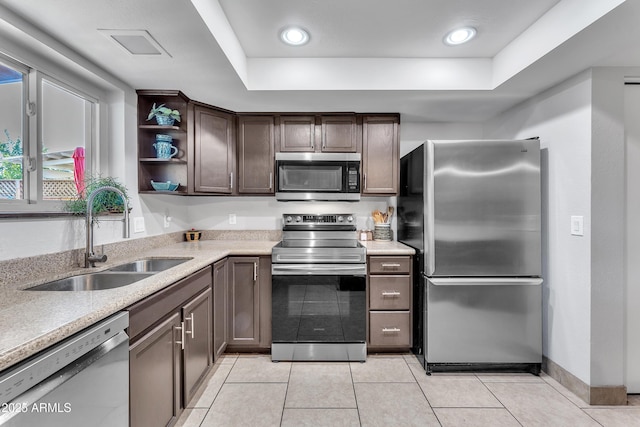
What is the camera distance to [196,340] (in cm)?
183

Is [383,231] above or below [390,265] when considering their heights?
above

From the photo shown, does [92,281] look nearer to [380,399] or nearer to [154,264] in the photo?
[154,264]

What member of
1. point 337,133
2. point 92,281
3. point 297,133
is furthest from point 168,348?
point 337,133

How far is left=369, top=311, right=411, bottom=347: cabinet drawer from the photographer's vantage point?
2.43m

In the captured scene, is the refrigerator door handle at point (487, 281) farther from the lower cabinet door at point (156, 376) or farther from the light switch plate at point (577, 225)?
the lower cabinet door at point (156, 376)

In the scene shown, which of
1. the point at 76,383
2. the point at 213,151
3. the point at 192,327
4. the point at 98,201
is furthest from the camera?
the point at 213,151

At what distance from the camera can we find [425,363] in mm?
2240

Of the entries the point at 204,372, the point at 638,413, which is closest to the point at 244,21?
the point at 204,372

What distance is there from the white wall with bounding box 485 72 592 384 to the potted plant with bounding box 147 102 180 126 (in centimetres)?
288

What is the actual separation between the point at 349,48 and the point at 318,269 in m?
1.67

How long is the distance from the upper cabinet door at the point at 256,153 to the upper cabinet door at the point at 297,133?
4.2 inches

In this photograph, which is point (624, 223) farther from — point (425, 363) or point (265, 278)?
point (265, 278)

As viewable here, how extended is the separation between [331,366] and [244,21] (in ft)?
8.19

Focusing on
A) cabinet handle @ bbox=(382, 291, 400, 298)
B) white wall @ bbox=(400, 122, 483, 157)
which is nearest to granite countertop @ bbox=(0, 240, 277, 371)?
cabinet handle @ bbox=(382, 291, 400, 298)
